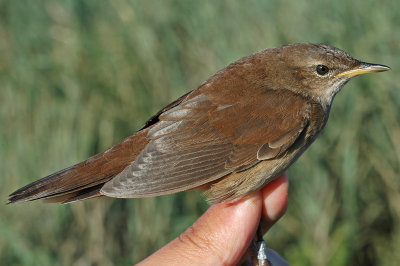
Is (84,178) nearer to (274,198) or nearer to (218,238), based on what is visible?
(218,238)

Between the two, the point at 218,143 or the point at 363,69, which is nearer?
the point at 218,143

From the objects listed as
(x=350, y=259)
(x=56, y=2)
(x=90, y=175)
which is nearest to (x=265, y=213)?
(x=90, y=175)

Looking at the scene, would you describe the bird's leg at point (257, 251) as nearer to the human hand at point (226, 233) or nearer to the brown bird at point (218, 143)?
the human hand at point (226, 233)

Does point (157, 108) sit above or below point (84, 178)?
above

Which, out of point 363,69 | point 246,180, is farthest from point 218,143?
point 363,69

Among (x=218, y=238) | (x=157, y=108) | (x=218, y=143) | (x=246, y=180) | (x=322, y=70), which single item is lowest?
(x=218, y=238)

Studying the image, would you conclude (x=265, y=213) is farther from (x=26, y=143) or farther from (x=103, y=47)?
(x=103, y=47)

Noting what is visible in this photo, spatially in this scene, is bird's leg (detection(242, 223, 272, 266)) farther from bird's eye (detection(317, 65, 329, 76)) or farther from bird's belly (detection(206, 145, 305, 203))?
bird's eye (detection(317, 65, 329, 76))
